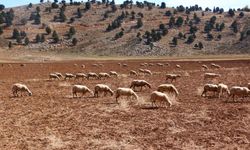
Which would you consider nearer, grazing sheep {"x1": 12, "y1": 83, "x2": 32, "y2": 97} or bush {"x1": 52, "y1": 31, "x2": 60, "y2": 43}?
grazing sheep {"x1": 12, "y1": 83, "x2": 32, "y2": 97}

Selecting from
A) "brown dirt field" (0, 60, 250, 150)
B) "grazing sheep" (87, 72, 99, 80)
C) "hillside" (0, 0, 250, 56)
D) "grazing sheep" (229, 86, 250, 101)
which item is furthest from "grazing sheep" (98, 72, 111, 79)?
"hillside" (0, 0, 250, 56)

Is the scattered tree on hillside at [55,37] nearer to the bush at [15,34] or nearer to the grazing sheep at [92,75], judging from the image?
the bush at [15,34]

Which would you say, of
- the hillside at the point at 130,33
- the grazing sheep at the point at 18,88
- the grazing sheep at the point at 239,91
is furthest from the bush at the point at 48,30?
the grazing sheep at the point at 239,91

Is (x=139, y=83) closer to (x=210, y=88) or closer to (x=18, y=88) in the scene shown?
(x=210, y=88)

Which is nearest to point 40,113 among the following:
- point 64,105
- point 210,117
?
point 64,105

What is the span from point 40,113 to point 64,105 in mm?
2743

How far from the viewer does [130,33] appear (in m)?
149

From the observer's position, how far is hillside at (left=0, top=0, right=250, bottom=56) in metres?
132

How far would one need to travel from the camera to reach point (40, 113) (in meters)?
23.6

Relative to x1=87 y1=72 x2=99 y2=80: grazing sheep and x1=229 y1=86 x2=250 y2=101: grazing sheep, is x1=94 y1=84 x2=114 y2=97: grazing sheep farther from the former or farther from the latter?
x1=87 y1=72 x2=99 y2=80: grazing sheep

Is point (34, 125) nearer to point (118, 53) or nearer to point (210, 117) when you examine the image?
point (210, 117)

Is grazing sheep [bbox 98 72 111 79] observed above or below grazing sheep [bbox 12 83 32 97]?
below

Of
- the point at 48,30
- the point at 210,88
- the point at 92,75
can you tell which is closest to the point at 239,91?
the point at 210,88

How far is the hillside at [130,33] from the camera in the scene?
132m
